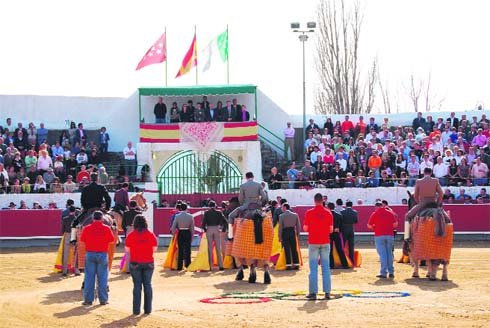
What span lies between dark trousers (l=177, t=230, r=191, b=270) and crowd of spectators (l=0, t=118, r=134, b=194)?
995 cm

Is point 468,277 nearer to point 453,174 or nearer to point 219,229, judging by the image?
point 219,229

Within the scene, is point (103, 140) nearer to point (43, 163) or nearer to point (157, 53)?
point (43, 163)

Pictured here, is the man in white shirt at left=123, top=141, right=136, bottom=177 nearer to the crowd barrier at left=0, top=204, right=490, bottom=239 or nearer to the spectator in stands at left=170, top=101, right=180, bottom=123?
the spectator in stands at left=170, top=101, right=180, bottom=123

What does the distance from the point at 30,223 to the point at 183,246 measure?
12.2m

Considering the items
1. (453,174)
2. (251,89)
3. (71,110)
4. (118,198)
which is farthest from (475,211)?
(71,110)

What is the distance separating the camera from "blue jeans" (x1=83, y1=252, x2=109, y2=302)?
19.0 meters

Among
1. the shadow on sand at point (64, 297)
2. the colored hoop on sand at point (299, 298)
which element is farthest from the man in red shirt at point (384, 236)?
the shadow on sand at point (64, 297)

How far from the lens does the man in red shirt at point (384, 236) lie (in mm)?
23641

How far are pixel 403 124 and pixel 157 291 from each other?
2519cm

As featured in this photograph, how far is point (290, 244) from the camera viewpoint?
2644 cm

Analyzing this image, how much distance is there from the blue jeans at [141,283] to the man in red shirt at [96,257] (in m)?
1.60

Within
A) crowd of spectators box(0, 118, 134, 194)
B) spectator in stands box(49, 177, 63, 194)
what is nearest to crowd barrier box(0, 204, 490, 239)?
spectator in stands box(49, 177, 63, 194)

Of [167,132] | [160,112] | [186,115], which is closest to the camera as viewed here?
[167,132]

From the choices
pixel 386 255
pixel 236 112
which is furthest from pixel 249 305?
pixel 236 112
